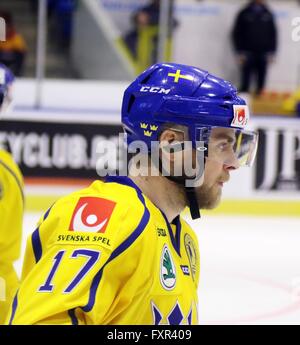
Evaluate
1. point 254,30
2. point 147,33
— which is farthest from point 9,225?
point 254,30

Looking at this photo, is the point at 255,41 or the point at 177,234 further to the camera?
the point at 255,41

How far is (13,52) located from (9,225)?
562cm

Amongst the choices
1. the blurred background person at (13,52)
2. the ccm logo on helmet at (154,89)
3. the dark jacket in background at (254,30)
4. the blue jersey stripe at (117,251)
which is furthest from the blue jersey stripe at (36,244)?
the dark jacket in background at (254,30)

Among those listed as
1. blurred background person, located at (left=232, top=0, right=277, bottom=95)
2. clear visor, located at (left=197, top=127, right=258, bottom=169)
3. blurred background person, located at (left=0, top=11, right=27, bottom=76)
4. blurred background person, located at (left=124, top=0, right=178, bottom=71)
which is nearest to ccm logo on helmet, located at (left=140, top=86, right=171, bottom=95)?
clear visor, located at (left=197, top=127, right=258, bottom=169)

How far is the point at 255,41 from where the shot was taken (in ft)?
27.7

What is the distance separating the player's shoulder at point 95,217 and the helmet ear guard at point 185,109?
192mm

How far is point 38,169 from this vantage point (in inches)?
276

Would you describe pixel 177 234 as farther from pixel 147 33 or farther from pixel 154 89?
pixel 147 33

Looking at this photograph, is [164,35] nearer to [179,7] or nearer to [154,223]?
[179,7]

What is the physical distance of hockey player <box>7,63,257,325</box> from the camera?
143 cm

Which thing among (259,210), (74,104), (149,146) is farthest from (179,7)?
(149,146)

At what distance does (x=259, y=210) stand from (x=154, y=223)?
571 centimetres

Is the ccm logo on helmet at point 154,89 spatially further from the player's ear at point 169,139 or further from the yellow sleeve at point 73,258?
the yellow sleeve at point 73,258

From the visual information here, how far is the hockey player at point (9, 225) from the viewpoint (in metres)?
2.43
